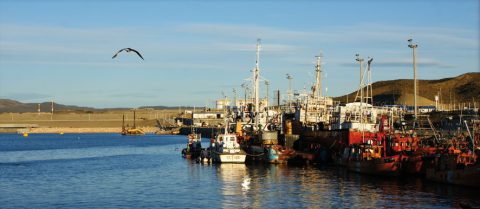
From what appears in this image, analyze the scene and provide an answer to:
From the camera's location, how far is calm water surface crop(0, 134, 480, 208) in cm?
6493

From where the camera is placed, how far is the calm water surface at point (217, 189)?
6493cm

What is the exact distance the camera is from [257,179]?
8531 centimetres

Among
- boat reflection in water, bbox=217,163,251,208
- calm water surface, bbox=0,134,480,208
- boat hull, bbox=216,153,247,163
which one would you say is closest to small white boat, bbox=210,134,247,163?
boat hull, bbox=216,153,247,163

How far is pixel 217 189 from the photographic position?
75.9m

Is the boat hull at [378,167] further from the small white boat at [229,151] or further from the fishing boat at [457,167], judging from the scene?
the small white boat at [229,151]

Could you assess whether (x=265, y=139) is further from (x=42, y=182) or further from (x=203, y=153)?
(x=42, y=182)

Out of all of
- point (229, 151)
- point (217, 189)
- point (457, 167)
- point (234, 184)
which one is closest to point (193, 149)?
point (229, 151)

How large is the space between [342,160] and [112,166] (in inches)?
1325

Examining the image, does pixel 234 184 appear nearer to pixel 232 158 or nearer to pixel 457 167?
pixel 457 167

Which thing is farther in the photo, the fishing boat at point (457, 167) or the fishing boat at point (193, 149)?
the fishing boat at point (193, 149)

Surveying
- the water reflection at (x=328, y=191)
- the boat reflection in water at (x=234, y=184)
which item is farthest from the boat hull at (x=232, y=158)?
the water reflection at (x=328, y=191)

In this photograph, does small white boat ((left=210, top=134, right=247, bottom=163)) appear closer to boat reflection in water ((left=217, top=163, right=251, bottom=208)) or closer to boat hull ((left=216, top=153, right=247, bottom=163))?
boat hull ((left=216, top=153, right=247, bottom=163))

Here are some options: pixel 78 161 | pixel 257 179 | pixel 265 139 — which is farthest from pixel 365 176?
pixel 78 161

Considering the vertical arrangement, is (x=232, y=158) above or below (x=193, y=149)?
below
